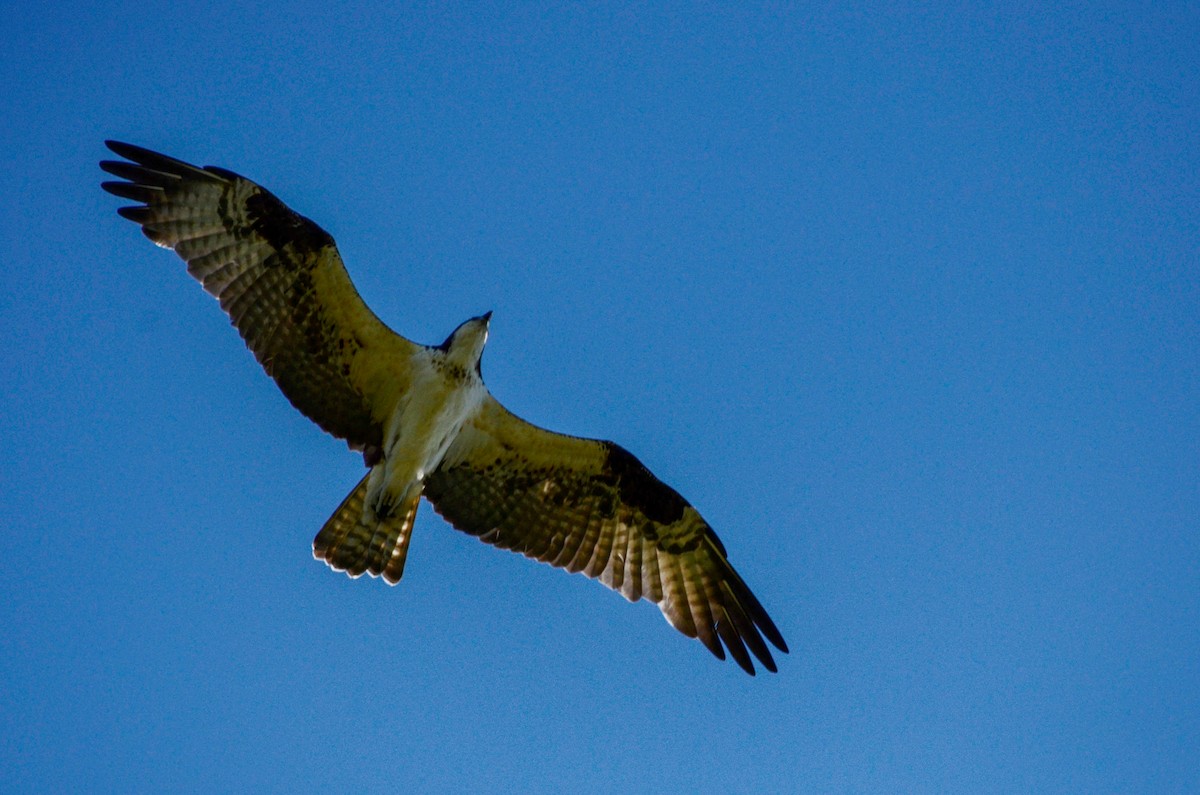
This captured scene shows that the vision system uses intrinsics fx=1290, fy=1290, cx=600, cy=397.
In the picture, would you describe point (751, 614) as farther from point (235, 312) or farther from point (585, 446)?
point (235, 312)

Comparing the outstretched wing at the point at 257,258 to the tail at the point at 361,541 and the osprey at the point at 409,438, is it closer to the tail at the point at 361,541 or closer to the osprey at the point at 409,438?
the osprey at the point at 409,438

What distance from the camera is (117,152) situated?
10.3 meters

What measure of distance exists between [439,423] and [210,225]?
246 centimetres

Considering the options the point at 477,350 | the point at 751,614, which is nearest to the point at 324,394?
the point at 477,350

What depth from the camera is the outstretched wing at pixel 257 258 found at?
1045cm

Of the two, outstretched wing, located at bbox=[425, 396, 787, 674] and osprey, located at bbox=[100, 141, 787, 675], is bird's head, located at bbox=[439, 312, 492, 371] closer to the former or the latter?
osprey, located at bbox=[100, 141, 787, 675]

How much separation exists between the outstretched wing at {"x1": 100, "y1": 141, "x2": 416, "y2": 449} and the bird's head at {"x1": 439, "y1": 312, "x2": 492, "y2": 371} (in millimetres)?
370

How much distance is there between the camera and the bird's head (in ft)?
34.8

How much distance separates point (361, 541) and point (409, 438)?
0.95 meters

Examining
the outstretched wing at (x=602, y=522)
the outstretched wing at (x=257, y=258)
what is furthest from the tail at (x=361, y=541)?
the outstretched wing at (x=257, y=258)

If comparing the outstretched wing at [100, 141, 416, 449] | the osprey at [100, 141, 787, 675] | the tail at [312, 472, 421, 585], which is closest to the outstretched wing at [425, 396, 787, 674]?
the osprey at [100, 141, 787, 675]

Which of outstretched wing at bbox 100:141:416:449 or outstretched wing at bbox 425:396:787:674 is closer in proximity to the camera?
outstretched wing at bbox 100:141:416:449

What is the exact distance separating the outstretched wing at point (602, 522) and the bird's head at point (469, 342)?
0.72m

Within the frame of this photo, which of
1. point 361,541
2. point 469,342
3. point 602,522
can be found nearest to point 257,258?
point 469,342
